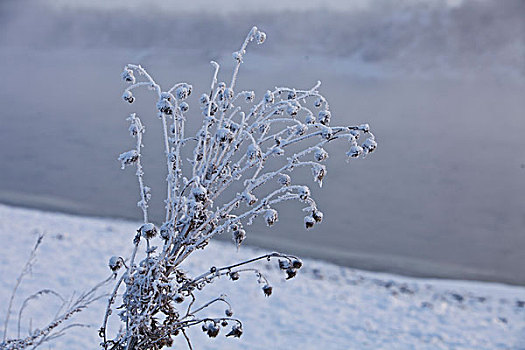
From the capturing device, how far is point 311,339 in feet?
13.3

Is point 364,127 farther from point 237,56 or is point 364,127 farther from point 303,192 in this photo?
point 237,56

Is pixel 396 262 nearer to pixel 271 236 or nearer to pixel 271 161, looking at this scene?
pixel 271 236

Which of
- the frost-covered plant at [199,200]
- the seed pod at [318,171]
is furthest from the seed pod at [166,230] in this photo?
the seed pod at [318,171]

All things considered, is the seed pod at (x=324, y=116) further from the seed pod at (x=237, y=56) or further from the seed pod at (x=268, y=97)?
the seed pod at (x=237, y=56)

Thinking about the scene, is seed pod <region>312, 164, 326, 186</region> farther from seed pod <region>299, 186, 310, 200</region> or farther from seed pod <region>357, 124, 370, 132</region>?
seed pod <region>357, 124, 370, 132</region>

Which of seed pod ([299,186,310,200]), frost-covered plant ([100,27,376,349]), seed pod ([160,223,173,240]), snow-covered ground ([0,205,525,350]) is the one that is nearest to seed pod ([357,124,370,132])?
frost-covered plant ([100,27,376,349])

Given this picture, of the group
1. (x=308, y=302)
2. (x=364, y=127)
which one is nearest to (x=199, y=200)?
(x=364, y=127)

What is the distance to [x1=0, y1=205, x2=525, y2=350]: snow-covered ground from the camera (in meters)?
4.09

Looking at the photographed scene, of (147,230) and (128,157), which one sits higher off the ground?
(128,157)

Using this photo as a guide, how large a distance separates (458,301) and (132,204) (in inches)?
207

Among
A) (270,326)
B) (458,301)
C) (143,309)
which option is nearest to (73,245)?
(270,326)

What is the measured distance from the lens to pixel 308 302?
4859 mm

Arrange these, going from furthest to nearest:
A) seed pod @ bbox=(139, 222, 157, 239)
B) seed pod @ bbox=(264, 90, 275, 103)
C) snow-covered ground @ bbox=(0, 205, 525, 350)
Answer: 1. snow-covered ground @ bbox=(0, 205, 525, 350)
2. seed pod @ bbox=(264, 90, 275, 103)
3. seed pod @ bbox=(139, 222, 157, 239)

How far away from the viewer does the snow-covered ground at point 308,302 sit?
409 cm
